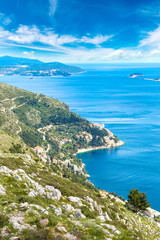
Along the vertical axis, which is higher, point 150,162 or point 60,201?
point 150,162

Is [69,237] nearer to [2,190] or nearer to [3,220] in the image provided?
[3,220]

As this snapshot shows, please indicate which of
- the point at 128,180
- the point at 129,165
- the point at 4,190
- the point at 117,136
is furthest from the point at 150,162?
the point at 4,190

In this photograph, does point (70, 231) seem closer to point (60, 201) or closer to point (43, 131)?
point (60, 201)

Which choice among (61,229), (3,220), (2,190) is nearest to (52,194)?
(2,190)

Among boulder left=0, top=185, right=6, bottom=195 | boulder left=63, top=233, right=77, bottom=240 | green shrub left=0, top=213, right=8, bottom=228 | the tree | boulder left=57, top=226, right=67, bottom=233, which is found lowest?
green shrub left=0, top=213, right=8, bottom=228

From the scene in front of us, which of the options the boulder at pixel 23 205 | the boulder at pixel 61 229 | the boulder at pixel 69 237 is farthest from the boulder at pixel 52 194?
the boulder at pixel 69 237

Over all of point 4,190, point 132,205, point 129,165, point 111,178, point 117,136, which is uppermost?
point 117,136

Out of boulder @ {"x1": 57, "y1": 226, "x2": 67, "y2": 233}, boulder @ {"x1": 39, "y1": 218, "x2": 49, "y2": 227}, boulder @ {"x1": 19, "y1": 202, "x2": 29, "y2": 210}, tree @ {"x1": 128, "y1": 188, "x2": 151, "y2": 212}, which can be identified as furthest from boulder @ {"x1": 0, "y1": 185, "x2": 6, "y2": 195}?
tree @ {"x1": 128, "y1": 188, "x2": 151, "y2": 212}

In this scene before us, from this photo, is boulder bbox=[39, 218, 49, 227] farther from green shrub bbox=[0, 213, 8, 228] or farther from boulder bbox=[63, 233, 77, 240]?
green shrub bbox=[0, 213, 8, 228]

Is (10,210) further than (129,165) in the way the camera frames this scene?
No

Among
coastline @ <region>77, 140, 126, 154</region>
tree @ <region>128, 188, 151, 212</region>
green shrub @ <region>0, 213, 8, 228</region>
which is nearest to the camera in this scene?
green shrub @ <region>0, 213, 8, 228</region>

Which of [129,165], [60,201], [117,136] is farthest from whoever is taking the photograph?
[117,136]
